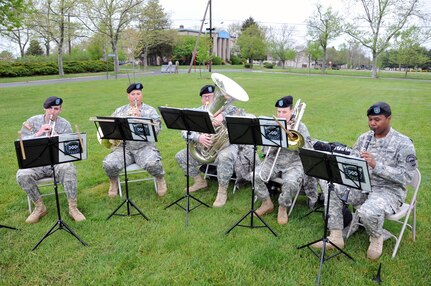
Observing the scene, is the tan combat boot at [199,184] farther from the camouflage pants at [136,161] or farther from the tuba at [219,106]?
the camouflage pants at [136,161]

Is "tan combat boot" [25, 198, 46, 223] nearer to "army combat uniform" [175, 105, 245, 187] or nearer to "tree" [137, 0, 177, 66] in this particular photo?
"army combat uniform" [175, 105, 245, 187]

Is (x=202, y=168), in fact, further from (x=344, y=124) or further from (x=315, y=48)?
(x=315, y=48)

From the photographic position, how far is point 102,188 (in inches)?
239

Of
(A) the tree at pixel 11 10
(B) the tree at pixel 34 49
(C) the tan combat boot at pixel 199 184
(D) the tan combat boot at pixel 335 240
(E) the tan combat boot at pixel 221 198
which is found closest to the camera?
(D) the tan combat boot at pixel 335 240

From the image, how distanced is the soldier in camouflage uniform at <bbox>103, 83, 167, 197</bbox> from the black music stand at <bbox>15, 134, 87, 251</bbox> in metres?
1.34

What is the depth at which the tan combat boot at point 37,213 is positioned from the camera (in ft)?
15.9

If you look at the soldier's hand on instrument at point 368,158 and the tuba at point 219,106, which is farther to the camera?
the tuba at point 219,106

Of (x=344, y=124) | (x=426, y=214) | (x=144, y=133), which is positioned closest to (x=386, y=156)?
(x=426, y=214)

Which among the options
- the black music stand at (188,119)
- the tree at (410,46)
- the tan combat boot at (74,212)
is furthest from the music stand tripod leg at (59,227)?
the tree at (410,46)

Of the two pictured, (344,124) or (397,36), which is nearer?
(344,124)

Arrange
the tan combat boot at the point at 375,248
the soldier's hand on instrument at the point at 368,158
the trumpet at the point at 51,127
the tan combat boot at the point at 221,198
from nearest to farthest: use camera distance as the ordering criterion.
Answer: the soldier's hand on instrument at the point at 368,158 < the tan combat boot at the point at 375,248 < the trumpet at the point at 51,127 < the tan combat boot at the point at 221,198

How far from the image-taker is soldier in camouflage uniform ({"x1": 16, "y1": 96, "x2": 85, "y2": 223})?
4.77 metres

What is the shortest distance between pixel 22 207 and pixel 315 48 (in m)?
57.9

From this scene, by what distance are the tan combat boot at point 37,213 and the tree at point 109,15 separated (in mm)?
30735
